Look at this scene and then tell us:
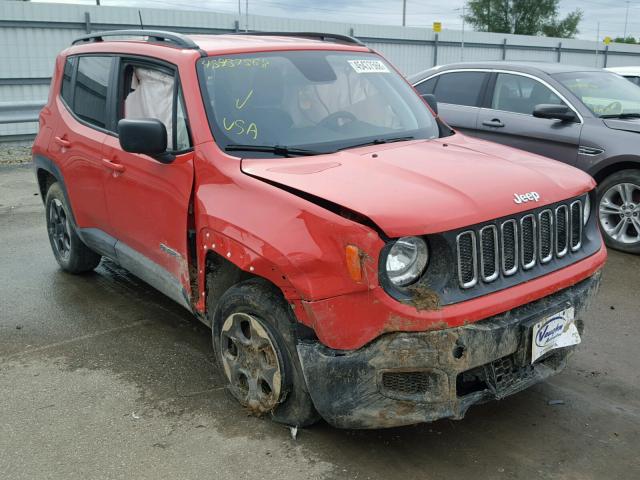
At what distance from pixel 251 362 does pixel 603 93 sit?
5.31m

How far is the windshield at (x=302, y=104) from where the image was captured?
3.65m

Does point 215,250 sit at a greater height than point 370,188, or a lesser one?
lesser

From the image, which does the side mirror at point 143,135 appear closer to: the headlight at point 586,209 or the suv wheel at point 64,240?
the suv wheel at point 64,240

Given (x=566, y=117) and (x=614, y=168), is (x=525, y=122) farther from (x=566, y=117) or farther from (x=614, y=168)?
(x=614, y=168)

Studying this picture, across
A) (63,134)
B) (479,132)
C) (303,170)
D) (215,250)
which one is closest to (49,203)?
(63,134)

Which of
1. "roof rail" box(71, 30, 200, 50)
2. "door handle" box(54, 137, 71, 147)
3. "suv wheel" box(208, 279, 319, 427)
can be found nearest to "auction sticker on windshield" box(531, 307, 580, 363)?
"suv wheel" box(208, 279, 319, 427)

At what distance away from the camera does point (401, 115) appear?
13.9 ft

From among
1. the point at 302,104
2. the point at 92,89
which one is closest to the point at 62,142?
the point at 92,89

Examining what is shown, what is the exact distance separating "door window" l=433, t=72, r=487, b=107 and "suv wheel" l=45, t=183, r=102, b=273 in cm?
433

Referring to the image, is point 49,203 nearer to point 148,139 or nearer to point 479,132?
point 148,139

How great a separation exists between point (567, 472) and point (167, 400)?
2.07 metres

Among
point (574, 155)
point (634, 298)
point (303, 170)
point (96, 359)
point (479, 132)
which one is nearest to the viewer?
point (303, 170)

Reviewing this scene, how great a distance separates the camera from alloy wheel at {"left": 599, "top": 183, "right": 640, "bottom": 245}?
6312 mm

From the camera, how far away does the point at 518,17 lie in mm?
65125
